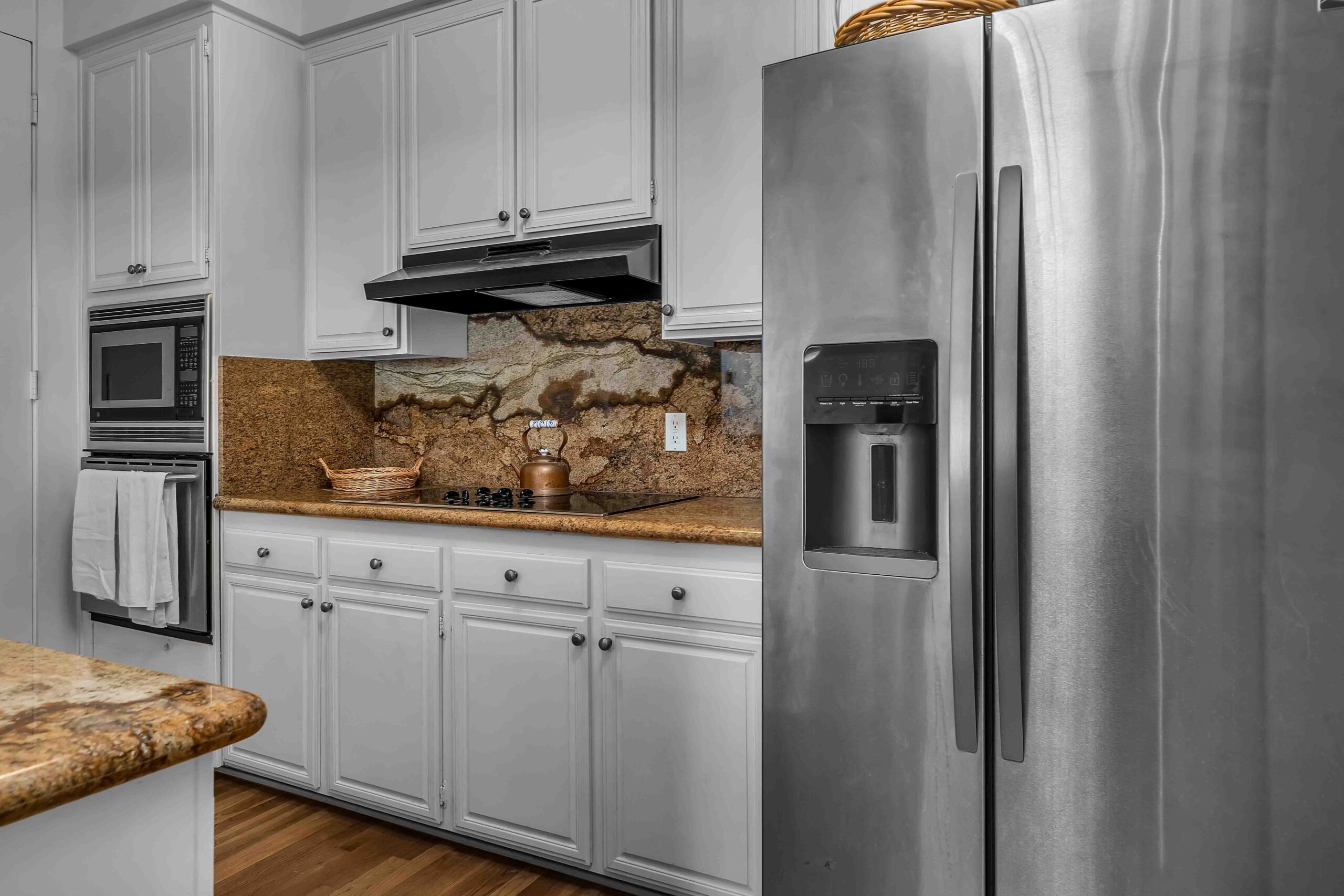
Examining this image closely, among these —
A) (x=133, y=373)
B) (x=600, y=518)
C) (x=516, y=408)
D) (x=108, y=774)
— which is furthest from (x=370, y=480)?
(x=108, y=774)

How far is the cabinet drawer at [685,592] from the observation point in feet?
6.03

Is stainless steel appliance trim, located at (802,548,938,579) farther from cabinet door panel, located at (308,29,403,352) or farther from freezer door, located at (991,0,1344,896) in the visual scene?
cabinet door panel, located at (308,29,403,352)

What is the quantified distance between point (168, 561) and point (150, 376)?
64cm

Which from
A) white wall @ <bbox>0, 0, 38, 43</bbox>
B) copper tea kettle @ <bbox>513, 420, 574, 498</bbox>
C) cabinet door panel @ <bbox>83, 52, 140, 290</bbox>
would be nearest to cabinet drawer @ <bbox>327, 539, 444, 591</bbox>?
copper tea kettle @ <bbox>513, 420, 574, 498</bbox>

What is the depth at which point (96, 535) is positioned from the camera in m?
2.87

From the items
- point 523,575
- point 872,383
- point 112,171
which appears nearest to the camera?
point 872,383

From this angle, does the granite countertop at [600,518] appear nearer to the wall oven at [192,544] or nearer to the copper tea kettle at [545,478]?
the wall oven at [192,544]

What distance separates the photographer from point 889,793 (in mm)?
1373

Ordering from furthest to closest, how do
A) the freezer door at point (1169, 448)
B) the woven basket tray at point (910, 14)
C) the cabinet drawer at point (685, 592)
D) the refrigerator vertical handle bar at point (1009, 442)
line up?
the cabinet drawer at point (685, 592) < the woven basket tray at point (910, 14) < the refrigerator vertical handle bar at point (1009, 442) < the freezer door at point (1169, 448)

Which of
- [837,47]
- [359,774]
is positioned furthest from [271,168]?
[837,47]

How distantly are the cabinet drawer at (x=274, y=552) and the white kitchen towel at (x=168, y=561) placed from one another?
193 mm

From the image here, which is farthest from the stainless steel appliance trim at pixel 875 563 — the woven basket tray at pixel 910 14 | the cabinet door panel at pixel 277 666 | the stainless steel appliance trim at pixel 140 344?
the stainless steel appliance trim at pixel 140 344

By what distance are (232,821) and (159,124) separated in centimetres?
225

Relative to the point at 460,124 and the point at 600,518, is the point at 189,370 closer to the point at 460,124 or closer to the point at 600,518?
the point at 460,124
